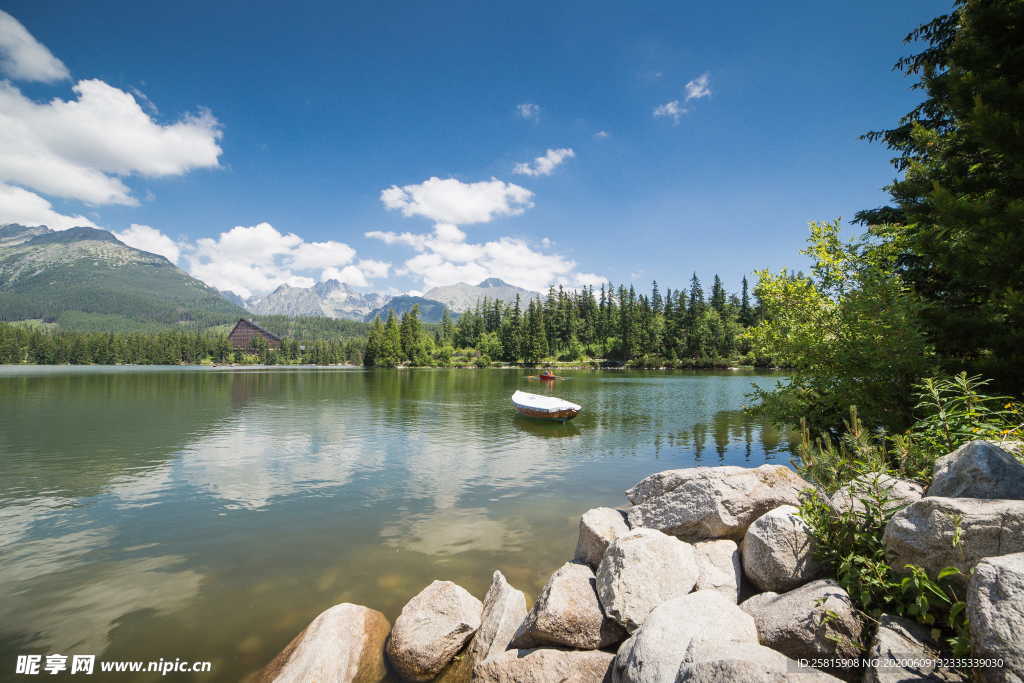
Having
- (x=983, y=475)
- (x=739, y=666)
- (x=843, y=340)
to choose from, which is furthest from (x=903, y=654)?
(x=843, y=340)

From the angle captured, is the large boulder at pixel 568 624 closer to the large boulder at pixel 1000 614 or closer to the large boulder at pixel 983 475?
the large boulder at pixel 1000 614

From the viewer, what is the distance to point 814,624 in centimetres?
472

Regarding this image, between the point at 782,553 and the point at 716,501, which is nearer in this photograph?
the point at 782,553

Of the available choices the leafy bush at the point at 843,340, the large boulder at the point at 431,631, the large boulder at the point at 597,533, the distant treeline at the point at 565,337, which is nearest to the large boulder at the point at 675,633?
the large boulder at the point at 597,533

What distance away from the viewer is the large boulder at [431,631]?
682 centimetres

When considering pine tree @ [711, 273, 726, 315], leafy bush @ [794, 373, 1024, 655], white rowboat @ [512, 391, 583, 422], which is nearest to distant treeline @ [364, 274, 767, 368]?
pine tree @ [711, 273, 726, 315]

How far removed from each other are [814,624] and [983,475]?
2.58m

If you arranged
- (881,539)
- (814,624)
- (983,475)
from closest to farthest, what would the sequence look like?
(814,624), (983,475), (881,539)

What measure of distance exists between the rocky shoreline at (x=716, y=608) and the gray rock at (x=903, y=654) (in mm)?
11

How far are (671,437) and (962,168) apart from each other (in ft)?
59.5

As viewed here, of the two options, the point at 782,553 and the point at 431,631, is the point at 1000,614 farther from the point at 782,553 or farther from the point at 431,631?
the point at 431,631

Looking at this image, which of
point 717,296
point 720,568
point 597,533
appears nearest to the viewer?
point 720,568

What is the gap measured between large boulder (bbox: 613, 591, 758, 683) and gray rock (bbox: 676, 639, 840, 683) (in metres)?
0.44

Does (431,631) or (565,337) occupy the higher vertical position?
(565,337)
